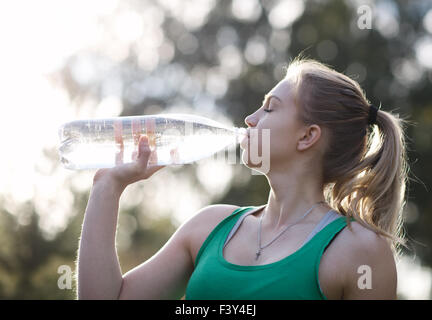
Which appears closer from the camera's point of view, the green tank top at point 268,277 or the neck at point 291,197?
the green tank top at point 268,277

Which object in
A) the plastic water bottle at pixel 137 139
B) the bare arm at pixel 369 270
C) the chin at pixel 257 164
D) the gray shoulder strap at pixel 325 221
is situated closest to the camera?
the bare arm at pixel 369 270

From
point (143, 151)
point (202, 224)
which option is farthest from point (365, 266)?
point (143, 151)

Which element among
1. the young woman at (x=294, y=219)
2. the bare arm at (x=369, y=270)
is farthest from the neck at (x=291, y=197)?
the bare arm at (x=369, y=270)

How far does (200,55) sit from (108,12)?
2.75 meters

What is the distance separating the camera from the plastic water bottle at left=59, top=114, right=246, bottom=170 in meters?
3.02

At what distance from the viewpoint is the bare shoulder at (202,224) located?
8.91 feet

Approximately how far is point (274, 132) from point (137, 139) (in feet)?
2.38

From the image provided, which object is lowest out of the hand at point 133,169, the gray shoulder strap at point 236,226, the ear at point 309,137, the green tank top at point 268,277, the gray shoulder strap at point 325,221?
the green tank top at point 268,277

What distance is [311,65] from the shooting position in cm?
291

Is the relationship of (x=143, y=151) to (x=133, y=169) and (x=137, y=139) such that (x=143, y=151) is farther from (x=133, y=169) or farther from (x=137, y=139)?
(x=137, y=139)

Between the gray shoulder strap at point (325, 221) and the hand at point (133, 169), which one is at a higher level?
the hand at point (133, 169)

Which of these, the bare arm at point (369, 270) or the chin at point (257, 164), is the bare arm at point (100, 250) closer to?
the chin at point (257, 164)

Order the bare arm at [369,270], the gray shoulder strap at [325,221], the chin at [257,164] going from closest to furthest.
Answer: the bare arm at [369,270] < the gray shoulder strap at [325,221] < the chin at [257,164]

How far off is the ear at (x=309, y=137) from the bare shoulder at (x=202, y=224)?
17.4 inches
